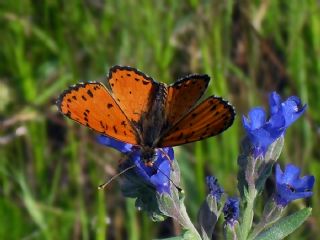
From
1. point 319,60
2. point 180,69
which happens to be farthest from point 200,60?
point 319,60

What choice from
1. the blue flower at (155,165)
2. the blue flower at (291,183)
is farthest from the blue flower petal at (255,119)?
the blue flower at (155,165)

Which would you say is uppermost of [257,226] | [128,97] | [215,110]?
[128,97]

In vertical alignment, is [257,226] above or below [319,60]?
below

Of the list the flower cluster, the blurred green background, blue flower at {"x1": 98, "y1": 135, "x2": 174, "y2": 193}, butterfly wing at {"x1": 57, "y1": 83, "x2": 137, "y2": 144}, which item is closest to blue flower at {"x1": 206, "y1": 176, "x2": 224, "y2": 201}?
the flower cluster

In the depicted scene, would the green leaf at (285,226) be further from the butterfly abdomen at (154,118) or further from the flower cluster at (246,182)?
the butterfly abdomen at (154,118)

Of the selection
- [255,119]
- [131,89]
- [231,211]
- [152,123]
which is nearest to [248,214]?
[231,211]

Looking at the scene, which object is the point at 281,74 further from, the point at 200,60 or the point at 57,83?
the point at 57,83

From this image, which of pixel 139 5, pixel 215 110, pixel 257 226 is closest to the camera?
pixel 215 110
